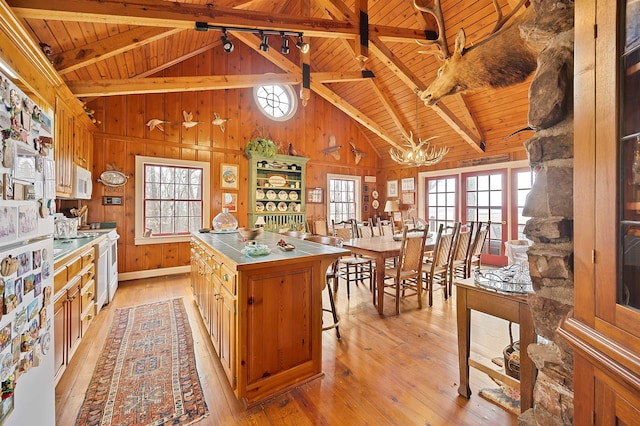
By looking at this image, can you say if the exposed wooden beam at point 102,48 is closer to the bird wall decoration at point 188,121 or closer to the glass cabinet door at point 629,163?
Answer: the bird wall decoration at point 188,121

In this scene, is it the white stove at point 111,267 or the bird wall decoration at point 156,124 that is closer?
the white stove at point 111,267

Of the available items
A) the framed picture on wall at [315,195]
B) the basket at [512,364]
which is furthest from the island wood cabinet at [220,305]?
the framed picture on wall at [315,195]

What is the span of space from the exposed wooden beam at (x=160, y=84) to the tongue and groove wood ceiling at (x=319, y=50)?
1 cm

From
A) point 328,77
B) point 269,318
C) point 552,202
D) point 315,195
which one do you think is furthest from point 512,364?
point 315,195

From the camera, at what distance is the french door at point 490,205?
18.0 ft

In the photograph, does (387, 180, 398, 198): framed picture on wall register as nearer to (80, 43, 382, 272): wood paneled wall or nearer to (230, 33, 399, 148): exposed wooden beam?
(230, 33, 399, 148): exposed wooden beam

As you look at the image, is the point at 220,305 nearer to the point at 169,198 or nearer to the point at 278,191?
the point at 169,198

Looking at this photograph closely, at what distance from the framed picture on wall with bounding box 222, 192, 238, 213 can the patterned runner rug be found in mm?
2817

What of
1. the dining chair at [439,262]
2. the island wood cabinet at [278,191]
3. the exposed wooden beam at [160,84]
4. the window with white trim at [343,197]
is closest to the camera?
the exposed wooden beam at [160,84]

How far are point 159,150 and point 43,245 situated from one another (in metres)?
4.05

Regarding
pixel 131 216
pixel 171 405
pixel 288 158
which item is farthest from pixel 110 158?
pixel 171 405

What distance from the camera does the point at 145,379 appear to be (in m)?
1.95

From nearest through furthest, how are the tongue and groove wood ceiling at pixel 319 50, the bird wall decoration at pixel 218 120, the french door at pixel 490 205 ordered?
the tongue and groove wood ceiling at pixel 319 50 → the bird wall decoration at pixel 218 120 → the french door at pixel 490 205

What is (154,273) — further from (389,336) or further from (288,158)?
(389,336)
